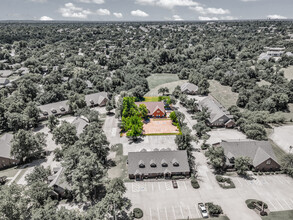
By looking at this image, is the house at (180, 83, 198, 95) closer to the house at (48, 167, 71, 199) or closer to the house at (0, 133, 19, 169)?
the house at (48, 167, 71, 199)

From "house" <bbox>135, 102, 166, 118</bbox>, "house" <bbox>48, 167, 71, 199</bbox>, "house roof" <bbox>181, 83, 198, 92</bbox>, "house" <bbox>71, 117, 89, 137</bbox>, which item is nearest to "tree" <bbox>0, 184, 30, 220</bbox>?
"house" <bbox>48, 167, 71, 199</bbox>

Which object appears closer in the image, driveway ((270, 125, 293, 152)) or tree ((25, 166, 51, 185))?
tree ((25, 166, 51, 185))

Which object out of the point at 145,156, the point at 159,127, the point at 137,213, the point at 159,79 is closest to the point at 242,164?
the point at 145,156

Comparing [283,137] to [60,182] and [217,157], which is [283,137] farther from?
[60,182]

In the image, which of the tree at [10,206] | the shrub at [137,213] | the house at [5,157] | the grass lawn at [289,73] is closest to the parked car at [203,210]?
the shrub at [137,213]

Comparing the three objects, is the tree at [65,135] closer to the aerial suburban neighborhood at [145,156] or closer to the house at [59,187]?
the aerial suburban neighborhood at [145,156]

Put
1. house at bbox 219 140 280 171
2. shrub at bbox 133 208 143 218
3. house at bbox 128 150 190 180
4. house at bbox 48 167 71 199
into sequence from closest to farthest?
shrub at bbox 133 208 143 218 < house at bbox 48 167 71 199 < house at bbox 128 150 190 180 < house at bbox 219 140 280 171

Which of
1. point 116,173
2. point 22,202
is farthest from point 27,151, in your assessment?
point 116,173
